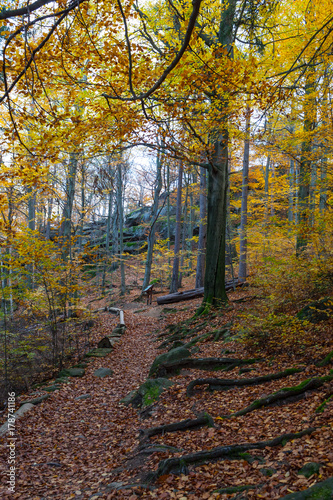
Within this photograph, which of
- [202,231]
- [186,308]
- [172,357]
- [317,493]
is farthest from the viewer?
[202,231]

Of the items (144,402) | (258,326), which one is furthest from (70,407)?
(258,326)


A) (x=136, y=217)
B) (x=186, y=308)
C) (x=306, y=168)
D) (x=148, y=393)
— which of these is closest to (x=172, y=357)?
(x=148, y=393)

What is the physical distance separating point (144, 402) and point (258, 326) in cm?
249

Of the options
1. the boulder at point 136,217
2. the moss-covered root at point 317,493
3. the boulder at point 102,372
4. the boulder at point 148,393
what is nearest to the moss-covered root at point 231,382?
the boulder at point 148,393

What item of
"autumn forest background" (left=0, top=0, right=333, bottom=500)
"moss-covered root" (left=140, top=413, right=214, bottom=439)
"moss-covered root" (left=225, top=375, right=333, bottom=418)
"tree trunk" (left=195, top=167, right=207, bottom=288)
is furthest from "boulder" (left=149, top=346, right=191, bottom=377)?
"tree trunk" (left=195, top=167, right=207, bottom=288)

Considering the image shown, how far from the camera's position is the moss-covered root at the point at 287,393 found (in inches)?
150

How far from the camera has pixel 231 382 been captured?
486cm

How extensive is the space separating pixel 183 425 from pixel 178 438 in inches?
8.2

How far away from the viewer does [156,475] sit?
3.14 meters

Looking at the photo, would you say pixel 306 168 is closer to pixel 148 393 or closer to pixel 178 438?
pixel 148 393

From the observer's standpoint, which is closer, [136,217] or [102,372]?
[102,372]

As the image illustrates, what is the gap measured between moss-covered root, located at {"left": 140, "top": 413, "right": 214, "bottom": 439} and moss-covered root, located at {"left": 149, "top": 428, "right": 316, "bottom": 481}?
2.42ft

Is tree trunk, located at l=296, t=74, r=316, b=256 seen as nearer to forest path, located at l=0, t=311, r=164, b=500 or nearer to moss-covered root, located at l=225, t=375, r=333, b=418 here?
moss-covered root, located at l=225, t=375, r=333, b=418

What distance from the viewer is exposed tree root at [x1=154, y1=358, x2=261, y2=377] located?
5.50 m
